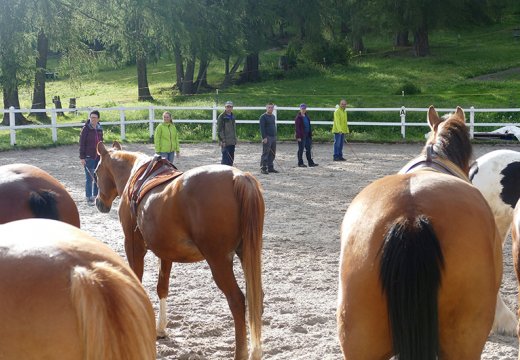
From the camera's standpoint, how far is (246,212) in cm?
555

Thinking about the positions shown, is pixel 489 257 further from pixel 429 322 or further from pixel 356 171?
pixel 356 171

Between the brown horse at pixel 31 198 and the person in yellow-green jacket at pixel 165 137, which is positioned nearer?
the brown horse at pixel 31 198

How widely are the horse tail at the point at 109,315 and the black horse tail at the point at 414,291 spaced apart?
1.11 m

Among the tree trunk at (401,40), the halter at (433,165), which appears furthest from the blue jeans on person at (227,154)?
the tree trunk at (401,40)

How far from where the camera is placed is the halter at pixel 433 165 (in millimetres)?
4199

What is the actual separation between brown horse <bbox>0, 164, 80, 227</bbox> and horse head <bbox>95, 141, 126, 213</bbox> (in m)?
2.20

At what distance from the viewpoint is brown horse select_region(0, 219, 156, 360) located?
93.4 inches

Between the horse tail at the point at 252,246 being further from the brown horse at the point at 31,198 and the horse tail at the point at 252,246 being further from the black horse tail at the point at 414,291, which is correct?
the black horse tail at the point at 414,291

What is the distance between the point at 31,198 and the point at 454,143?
10.1 ft

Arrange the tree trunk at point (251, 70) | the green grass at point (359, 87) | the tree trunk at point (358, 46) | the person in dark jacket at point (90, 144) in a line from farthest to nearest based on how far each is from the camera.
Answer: the tree trunk at point (358, 46), the tree trunk at point (251, 70), the green grass at point (359, 87), the person in dark jacket at point (90, 144)

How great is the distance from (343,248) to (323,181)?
39.1 feet

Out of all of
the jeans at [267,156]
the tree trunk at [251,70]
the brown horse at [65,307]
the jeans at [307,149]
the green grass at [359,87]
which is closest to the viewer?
the brown horse at [65,307]

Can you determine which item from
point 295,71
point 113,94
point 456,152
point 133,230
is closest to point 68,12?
point 113,94

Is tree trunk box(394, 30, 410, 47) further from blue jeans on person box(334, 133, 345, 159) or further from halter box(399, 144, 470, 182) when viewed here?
halter box(399, 144, 470, 182)
